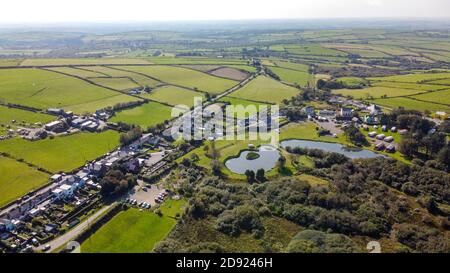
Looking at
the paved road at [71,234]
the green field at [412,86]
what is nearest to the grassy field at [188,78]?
the green field at [412,86]

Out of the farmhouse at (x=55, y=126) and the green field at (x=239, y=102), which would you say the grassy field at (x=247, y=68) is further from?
the farmhouse at (x=55, y=126)

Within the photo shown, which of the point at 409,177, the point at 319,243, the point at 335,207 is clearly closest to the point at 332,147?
the point at 409,177

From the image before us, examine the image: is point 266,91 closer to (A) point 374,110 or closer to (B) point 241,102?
(B) point 241,102

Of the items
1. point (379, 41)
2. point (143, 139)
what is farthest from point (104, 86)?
point (379, 41)

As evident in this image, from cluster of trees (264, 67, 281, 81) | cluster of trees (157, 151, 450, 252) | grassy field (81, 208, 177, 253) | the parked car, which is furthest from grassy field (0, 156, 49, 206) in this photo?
cluster of trees (264, 67, 281, 81)

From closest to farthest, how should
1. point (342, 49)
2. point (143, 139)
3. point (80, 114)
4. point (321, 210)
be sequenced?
point (321, 210), point (143, 139), point (80, 114), point (342, 49)
